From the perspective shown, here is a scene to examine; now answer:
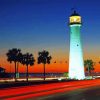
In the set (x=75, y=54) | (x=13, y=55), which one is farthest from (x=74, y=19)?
(x=13, y=55)

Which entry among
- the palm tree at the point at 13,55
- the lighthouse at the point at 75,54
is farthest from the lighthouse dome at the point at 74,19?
the palm tree at the point at 13,55

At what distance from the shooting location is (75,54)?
88.6 metres

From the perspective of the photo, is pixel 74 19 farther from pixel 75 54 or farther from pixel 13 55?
pixel 13 55

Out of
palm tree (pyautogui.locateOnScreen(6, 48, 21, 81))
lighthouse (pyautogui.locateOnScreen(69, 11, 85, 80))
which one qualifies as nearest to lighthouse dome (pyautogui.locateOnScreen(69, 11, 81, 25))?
lighthouse (pyautogui.locateOnScreen(69, 11, 85, 80))

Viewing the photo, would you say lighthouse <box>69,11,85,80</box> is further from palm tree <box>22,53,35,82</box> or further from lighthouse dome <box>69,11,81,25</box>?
palm tree <box>22,53,35,82</box>

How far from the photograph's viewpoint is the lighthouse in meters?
88.7

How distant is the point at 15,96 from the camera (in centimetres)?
2686

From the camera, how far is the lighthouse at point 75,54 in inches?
3492

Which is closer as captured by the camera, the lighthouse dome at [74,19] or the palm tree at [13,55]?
the lighthouse dome at [74,19]

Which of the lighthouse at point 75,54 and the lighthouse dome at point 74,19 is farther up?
the lighthouse dome at point 74,19

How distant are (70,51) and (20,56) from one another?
2874 centimetres

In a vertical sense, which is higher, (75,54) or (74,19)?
(74,19)

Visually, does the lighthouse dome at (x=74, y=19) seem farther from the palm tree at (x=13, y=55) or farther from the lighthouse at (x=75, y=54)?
the palm tree at (x=13, y=55)

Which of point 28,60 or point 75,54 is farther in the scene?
point 28,60
